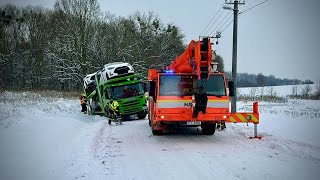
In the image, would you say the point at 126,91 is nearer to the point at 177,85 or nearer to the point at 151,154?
the point at 177,85

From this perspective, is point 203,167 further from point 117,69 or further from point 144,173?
point 117,69

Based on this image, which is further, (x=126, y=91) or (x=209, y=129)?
(x=126, y=91)

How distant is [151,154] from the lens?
9.48 metres

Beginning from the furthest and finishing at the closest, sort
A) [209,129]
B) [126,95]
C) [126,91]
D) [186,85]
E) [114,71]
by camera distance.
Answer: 1. [114,71]
2. [126,91]
3. [126,95]
4. [209,129]
5. [186,85]

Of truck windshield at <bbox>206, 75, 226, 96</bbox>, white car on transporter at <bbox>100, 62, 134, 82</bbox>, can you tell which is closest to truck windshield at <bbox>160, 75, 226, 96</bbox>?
truck windshield at <bbox>206, 75, 226, 96</bbox>

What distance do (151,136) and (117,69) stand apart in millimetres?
9639

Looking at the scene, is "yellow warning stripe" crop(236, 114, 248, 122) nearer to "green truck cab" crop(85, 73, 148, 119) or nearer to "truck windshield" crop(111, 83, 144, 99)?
"green truck cab" crop(85, 73, 148, 119)

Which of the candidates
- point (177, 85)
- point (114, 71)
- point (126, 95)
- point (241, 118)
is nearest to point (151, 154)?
point (177, 85)

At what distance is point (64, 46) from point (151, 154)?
130ft

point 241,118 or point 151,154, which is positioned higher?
point 241,118

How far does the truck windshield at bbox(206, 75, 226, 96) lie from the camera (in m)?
12.0

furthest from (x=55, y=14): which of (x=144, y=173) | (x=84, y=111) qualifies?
(x=144, y=173)

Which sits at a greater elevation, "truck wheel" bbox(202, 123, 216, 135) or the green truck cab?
the green truck cab

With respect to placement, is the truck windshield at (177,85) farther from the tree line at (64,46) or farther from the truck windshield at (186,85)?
the tree line at (64,46)
